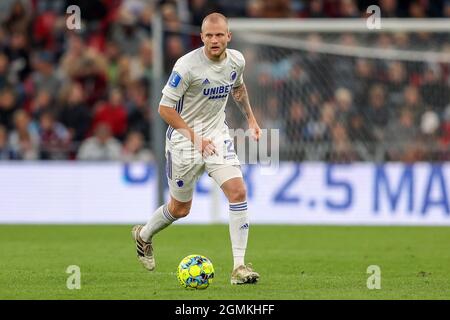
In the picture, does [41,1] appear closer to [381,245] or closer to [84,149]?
[84,149]

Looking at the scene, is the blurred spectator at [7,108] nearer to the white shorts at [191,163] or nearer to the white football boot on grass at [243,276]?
the white shorts at [191,163]

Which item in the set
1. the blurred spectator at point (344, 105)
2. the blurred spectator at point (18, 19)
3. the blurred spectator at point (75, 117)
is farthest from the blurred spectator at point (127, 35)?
the blurred spectator at point (344, 105)

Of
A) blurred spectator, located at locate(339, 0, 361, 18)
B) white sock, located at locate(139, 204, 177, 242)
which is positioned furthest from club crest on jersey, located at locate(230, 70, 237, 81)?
blurred spectator, located at locate(339, 0, 361, 18)

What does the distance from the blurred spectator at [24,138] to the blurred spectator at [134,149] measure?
1.59 m

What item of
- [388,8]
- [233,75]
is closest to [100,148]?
[388,8]

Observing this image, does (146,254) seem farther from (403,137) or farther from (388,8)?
(388,8)

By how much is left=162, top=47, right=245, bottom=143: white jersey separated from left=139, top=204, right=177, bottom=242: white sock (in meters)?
0.77

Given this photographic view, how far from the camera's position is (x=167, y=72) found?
20.6 meters

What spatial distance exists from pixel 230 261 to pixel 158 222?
1685 mm

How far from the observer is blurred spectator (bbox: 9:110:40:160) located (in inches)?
780

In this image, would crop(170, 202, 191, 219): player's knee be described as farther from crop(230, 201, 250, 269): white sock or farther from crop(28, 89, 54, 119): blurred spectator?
crop(28, 89, 54, 119): blurred spectator

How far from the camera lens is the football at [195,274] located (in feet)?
31.5

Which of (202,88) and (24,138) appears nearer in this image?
(202,88)
